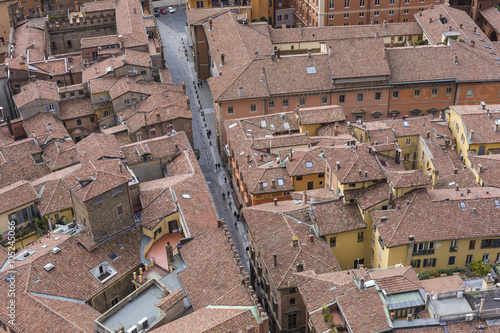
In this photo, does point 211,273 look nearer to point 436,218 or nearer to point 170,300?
point 170,300

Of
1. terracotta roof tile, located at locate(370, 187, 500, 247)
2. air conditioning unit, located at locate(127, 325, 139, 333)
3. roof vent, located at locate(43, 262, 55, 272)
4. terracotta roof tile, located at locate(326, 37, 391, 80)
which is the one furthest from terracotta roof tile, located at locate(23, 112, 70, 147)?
terracotta roof tile, located at locate(370, 187, 500, 247)

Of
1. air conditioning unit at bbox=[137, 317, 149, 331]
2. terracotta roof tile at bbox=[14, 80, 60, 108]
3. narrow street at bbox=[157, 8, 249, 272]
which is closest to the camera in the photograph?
air conditioning unit at bbox=[137, 317, 149, 331]

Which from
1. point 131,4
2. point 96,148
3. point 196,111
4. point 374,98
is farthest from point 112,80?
point 374,98

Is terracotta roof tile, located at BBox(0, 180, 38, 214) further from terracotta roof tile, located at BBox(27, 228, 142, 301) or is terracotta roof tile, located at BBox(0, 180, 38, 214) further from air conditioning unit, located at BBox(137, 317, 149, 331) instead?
air conditioning unit, located at BBox(137, 317, 149, 331)

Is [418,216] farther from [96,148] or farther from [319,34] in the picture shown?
[319,34]

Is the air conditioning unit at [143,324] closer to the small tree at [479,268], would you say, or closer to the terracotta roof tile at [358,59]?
the small tree at [479,268]

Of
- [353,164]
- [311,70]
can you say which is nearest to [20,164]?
[311,70]

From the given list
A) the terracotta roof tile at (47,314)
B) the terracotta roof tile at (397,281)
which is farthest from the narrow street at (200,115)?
the terracotta roof tile at (397,281)
